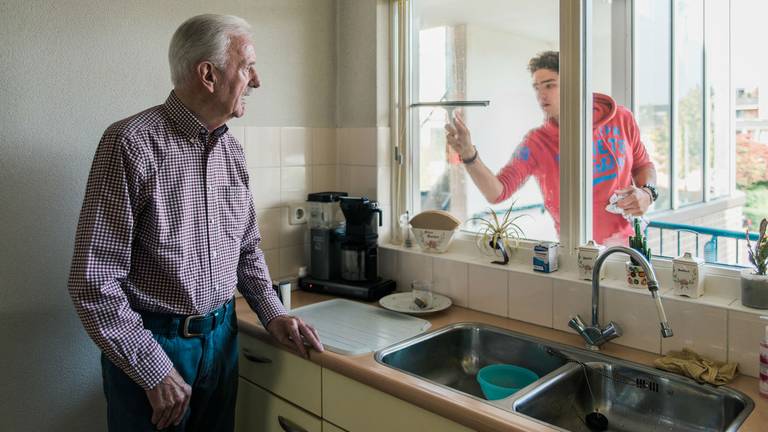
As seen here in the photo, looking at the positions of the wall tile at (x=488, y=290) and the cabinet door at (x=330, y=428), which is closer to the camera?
the cabinet door at (x=330, y=428)

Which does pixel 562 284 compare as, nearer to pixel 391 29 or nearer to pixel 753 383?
pixel 753 383

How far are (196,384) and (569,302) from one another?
1.06 metres

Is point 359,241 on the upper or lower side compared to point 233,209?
lower

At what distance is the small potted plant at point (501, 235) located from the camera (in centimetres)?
199

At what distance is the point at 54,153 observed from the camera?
172 cm

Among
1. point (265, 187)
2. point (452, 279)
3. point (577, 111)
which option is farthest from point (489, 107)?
point (265, 187)

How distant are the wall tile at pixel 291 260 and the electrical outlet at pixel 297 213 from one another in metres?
0.10

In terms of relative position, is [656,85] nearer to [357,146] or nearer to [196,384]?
[357,146]

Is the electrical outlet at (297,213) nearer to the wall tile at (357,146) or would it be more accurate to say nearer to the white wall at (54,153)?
the wall tile at (357,146)

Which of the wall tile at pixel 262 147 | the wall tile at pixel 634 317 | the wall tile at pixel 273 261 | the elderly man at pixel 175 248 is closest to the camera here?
the elderly man at pixel 175 248

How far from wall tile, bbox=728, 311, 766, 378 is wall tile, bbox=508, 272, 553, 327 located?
1.59 feet

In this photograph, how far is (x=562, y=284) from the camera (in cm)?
179

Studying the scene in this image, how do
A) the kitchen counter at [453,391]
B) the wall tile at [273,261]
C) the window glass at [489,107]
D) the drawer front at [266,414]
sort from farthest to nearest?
the wall tile at [273,261], the window glass at [489,107], the drawer front at [266,414], the kitchen counter at [453,391]

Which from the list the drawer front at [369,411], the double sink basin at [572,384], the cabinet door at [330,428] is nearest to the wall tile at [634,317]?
the double sink basin at [572,384]
